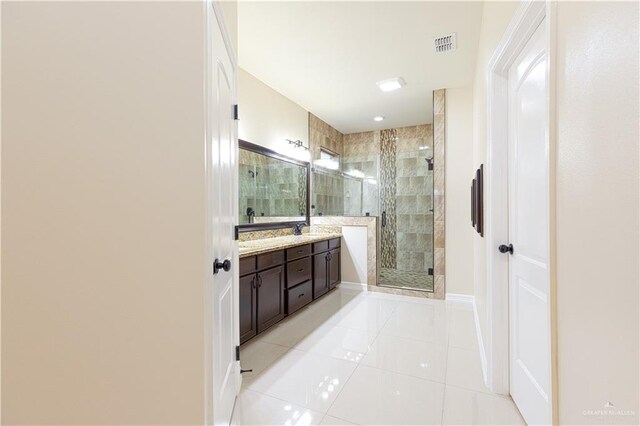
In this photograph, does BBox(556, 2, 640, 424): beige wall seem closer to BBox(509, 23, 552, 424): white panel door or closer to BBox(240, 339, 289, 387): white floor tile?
BBox(509, 23, 552, 424): white panel door

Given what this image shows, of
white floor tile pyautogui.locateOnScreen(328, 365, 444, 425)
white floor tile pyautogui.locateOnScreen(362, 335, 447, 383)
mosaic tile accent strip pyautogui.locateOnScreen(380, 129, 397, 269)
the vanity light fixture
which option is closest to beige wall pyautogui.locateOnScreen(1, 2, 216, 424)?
white floor tile pyautogui.locateOnScreen(328, 365, 444, 425)

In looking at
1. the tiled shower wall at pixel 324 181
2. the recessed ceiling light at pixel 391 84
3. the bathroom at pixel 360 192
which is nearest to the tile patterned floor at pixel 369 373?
the bathroom at pixel 360 192

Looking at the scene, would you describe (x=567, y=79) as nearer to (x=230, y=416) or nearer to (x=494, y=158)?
(x=494, y=158)

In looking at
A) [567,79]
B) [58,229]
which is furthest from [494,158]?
[58,229]

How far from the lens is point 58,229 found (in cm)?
97

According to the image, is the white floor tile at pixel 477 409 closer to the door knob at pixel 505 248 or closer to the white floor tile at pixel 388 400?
the white floor tile at pixel 388 400

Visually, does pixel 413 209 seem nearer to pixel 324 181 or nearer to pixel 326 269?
pixel 324 181

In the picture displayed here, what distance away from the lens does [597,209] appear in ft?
2.46

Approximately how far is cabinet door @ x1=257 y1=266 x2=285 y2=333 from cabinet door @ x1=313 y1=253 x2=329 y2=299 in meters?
0.74

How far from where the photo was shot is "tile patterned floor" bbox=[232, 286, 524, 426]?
5.39 ft

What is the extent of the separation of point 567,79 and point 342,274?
3.83m

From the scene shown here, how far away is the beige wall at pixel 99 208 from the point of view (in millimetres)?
960

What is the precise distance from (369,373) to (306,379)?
454mm

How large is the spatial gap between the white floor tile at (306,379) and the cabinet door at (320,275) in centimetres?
132
